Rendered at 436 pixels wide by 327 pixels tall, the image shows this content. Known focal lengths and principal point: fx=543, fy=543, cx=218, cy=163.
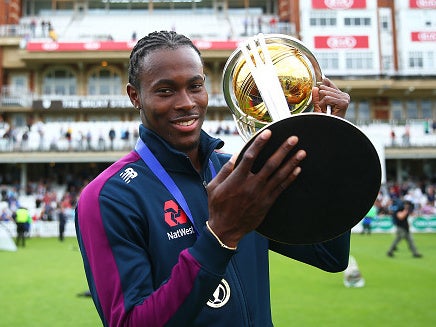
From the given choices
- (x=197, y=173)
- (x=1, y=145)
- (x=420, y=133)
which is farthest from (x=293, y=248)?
(x=420, y=133)

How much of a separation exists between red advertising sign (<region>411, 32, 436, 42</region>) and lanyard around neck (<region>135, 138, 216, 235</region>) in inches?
1967

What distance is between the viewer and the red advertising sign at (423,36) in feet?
155

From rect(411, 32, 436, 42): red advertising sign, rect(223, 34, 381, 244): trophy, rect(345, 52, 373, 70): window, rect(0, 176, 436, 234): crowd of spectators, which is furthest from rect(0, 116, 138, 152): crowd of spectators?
rect(223, 34, 381, 244): trophy

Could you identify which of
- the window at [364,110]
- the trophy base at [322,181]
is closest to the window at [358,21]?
the window at [364,110]

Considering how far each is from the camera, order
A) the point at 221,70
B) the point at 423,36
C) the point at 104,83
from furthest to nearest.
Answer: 1. the point at 104,83
2. the point at 423,36
3. the point at 221,70

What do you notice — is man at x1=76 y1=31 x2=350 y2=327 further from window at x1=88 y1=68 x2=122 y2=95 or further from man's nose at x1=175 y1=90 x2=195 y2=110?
window at x1=88 y1=68 x2=122 y2=95

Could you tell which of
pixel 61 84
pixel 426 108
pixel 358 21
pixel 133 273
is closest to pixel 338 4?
pixel 358 21

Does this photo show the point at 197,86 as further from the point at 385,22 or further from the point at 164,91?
the point at 385,22

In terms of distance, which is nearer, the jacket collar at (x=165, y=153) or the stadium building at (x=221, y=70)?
the jacket collar at (x=165, y=153)

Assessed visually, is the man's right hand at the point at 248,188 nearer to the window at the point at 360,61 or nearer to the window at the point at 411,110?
the window at the point at 360,61

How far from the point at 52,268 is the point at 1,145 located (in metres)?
28.8

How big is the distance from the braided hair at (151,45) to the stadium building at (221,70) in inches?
1585

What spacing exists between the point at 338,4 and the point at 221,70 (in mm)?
11550

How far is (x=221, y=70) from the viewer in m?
47.3
